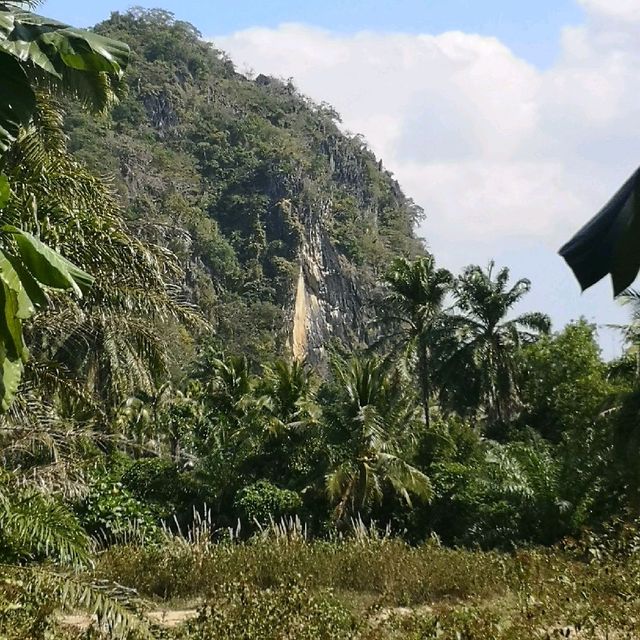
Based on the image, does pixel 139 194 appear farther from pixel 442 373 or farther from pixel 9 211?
pixel 9 211

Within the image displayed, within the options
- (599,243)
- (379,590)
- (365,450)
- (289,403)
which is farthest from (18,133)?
(289,403)

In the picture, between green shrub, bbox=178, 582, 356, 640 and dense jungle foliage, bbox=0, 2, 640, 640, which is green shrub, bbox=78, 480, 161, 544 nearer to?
dense jungle foliage, bbox=0, 2, 640, 640

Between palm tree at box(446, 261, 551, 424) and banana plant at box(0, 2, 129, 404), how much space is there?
25.8 m

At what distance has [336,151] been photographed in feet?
294

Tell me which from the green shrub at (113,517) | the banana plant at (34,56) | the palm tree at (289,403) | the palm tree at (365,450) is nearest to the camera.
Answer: the banana plant at (34,56)

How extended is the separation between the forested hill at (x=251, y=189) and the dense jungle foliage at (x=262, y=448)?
1182 cm

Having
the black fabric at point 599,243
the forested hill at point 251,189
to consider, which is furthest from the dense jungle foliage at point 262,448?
the forested hill at point 251,189

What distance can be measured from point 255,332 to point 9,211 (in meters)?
51.7

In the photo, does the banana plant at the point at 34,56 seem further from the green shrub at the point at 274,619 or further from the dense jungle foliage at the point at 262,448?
the green shrub at the point at 274,619

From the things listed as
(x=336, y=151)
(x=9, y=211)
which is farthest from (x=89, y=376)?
(x=336, y=151)

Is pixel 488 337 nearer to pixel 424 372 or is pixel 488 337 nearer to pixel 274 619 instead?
pixel 424 372

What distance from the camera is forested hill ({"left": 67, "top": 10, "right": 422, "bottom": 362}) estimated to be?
198 ft

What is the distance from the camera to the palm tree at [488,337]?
28453 mm

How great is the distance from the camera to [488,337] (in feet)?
95.9
